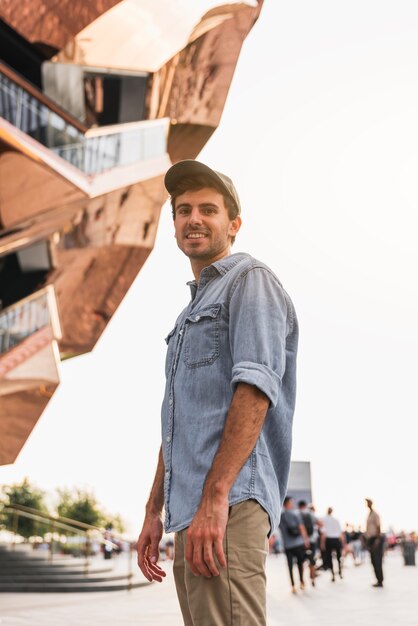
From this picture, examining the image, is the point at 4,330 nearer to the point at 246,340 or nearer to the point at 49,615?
the point at 49,615

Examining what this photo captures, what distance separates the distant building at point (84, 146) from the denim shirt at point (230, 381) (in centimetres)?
1288

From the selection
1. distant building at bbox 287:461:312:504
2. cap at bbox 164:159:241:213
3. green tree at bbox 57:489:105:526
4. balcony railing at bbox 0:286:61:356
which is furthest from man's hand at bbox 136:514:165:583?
green tree at bbox 57:489:105:526

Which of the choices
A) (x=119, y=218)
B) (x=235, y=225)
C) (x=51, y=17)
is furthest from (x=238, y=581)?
(x=119, y=218)

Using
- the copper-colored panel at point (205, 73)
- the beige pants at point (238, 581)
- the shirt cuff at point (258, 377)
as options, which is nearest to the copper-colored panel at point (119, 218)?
the copper-colored panel at point (205, 73)

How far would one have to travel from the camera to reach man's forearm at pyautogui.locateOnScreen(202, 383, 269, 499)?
75.1 inches

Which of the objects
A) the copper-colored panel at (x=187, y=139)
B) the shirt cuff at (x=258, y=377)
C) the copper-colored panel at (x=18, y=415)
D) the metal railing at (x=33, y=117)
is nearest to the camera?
the shirt cuff at (x=258, y=377)

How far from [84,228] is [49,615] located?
18256mm

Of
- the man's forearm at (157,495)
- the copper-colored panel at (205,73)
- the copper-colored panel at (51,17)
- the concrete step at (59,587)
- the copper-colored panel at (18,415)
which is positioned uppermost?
the copper-colored panel at (205,73)

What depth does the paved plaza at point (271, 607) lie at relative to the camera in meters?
7.79

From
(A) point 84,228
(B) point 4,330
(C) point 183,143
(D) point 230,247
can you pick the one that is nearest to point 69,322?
(A) point 84,228

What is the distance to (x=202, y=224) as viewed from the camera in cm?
242

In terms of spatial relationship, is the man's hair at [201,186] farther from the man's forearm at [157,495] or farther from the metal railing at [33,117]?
the metal railing at [33,117]

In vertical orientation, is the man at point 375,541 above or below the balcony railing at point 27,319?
below

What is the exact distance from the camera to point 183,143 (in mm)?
30500
